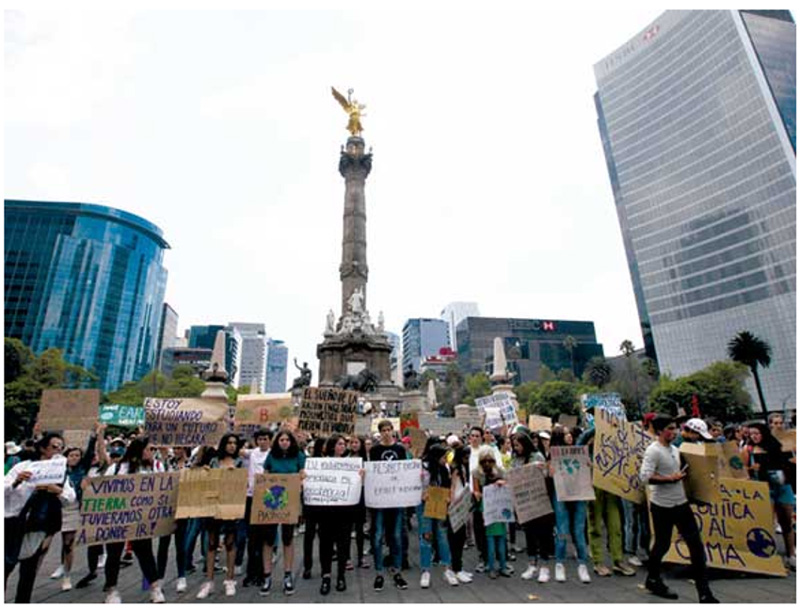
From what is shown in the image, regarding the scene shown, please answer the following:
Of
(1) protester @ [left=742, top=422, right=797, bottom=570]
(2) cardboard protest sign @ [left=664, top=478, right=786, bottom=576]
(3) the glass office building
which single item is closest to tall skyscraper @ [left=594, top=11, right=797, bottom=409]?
(1) protester @ [left=742, top=422, right=797, bottom=570]

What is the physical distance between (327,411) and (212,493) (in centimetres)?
426

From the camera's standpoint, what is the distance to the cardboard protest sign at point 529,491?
21.1ft

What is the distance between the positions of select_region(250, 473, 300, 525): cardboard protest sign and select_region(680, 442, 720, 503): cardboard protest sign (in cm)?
524

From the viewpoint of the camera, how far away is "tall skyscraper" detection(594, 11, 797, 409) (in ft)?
241

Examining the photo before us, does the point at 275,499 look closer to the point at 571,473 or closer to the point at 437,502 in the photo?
the point at 437,502

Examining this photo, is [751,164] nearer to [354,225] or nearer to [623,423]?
[354,225]

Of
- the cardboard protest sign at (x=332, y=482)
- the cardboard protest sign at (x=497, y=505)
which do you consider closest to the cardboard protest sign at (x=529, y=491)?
the cardboard protest sign at (x=497, y=505)

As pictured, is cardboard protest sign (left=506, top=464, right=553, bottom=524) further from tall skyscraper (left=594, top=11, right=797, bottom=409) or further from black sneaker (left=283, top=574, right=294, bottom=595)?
tall skyscraper (left=594, top=11, right=797, bottom=409)

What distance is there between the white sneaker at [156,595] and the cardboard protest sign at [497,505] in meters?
4.35

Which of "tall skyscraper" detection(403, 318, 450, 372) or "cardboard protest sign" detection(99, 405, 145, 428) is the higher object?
"tall skyscraper" detection(403, 318, 450, 372)

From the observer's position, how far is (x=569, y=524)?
6.59 meters

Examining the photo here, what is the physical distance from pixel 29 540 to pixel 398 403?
30.2 metres

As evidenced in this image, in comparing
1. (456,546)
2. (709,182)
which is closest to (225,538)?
(456,546)

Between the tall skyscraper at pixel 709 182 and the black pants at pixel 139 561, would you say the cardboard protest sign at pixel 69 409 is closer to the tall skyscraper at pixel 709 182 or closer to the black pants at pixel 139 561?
the black pants at pixel 139 561
